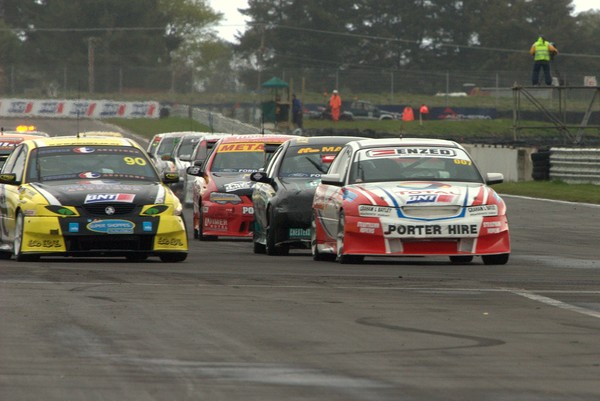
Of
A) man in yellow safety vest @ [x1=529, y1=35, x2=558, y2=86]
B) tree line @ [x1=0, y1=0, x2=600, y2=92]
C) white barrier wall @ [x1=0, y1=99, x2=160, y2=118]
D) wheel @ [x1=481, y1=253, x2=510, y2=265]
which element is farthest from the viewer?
tree line @ [x1=0, y1=0, x2=600, y2=92]

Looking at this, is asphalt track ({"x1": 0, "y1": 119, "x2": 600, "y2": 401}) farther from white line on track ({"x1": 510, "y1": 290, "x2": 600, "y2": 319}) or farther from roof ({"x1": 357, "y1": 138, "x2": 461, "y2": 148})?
roof ({"x1": 357, "y1": 138, "x2": 461, "y2": 148})

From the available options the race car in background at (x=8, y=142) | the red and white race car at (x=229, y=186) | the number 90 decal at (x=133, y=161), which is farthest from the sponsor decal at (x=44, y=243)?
the race car in background at (x=8, y=142)

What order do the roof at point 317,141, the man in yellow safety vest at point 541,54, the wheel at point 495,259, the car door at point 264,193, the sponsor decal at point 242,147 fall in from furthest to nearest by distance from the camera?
the man in yellow safety vest at point 541,54
the sponsor decal at point 242,147
the roof at point 317,141
the car door at point 264,193
the wheel at point 495,259

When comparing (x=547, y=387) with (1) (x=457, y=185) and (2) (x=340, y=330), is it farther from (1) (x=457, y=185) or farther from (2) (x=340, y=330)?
(1) (x=457, y=185)

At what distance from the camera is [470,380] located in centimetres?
703

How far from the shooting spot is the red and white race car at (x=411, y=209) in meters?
14.4

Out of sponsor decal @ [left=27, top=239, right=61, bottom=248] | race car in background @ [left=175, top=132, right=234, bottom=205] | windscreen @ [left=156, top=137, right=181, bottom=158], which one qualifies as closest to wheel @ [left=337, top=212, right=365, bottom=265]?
sponsor decal @ [left=27, top=239, right=61, bottom=248]

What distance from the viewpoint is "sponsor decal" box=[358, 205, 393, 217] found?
1444 centimetres

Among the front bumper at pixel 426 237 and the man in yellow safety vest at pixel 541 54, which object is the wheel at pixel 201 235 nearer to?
the front bumper at pixel 426 237

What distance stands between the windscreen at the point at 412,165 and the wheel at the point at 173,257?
1.94m

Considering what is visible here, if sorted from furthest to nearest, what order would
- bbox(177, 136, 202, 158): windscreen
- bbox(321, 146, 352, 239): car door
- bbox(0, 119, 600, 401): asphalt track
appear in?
bbox(177, 136, 202, 158): windscreen, bbox(321, 146, 352, 239): car door, bbox(0, 119, 600, 401): asphalt track

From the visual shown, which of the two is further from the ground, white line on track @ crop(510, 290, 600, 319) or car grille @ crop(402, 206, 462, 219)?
car grille @ crop(402, 206, 462, 219)

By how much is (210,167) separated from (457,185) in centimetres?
669

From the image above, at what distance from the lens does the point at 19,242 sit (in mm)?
15102
